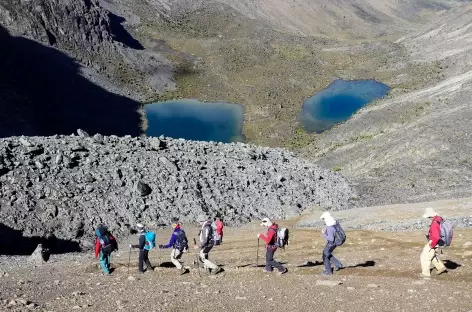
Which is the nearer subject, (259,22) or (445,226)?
(445,226)

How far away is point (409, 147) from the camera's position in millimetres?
41469

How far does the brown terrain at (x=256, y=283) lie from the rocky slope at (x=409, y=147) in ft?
41.3

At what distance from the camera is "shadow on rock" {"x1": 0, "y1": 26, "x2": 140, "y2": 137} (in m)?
51.8

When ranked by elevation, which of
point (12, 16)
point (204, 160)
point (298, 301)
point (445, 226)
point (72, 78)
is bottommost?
point (298, 301)

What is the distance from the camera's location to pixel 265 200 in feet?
106

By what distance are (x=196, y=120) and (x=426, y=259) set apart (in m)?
52.9

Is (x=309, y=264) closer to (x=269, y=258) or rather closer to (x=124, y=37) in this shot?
(x=269, y=258)

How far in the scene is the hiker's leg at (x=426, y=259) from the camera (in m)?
15.8

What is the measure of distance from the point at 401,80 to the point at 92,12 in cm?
5172

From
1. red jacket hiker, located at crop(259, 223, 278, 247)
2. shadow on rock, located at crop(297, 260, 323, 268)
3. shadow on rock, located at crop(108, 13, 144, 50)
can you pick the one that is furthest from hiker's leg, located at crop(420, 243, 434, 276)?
shadow on rock, located at crop(108, 13, 144, 50)

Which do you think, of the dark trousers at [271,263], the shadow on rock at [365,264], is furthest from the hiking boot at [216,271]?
the shadow on rock at [365,264]

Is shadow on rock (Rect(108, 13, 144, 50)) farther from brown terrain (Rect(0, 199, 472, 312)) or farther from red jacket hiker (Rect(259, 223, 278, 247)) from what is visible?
red jacket hiker (Rect(259, 223, 278, 247))

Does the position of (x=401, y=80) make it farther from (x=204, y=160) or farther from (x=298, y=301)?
(x=298, y=301)

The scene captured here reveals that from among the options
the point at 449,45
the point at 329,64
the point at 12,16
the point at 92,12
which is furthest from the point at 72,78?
the point at 449,45
